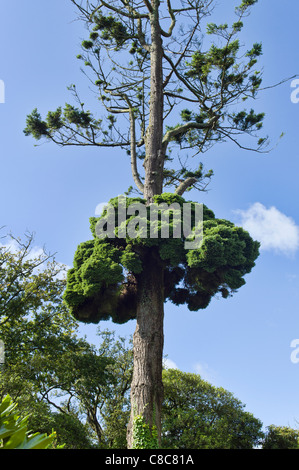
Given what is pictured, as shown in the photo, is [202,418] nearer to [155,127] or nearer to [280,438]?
[280,438]

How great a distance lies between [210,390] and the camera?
13875 millimetres

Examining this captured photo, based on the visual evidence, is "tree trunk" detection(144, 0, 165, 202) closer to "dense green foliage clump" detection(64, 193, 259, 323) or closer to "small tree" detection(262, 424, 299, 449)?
"dense green foliage clump" detection(64, 193, 259, 323)

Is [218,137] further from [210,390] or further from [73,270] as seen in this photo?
[210,390]

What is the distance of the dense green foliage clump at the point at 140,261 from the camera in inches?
329

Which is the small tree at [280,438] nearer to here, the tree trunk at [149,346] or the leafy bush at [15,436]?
the tree trunk at [149,346]

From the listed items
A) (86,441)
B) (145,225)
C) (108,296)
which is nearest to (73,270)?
(108,296)

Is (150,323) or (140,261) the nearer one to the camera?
(150,323)

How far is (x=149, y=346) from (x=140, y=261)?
5.59 feet

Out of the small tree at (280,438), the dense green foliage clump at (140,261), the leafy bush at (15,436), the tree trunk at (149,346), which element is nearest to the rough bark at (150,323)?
the tree trunk at (149,346)

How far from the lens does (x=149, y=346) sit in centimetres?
798

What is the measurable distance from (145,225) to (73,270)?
2.07 metres

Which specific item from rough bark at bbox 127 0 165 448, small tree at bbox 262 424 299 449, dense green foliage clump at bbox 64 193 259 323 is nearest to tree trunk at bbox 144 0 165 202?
rough bark at bbox 127 0 165 448

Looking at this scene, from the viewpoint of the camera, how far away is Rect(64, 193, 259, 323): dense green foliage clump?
835 cm

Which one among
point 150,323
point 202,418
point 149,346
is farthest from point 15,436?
point 202,418
